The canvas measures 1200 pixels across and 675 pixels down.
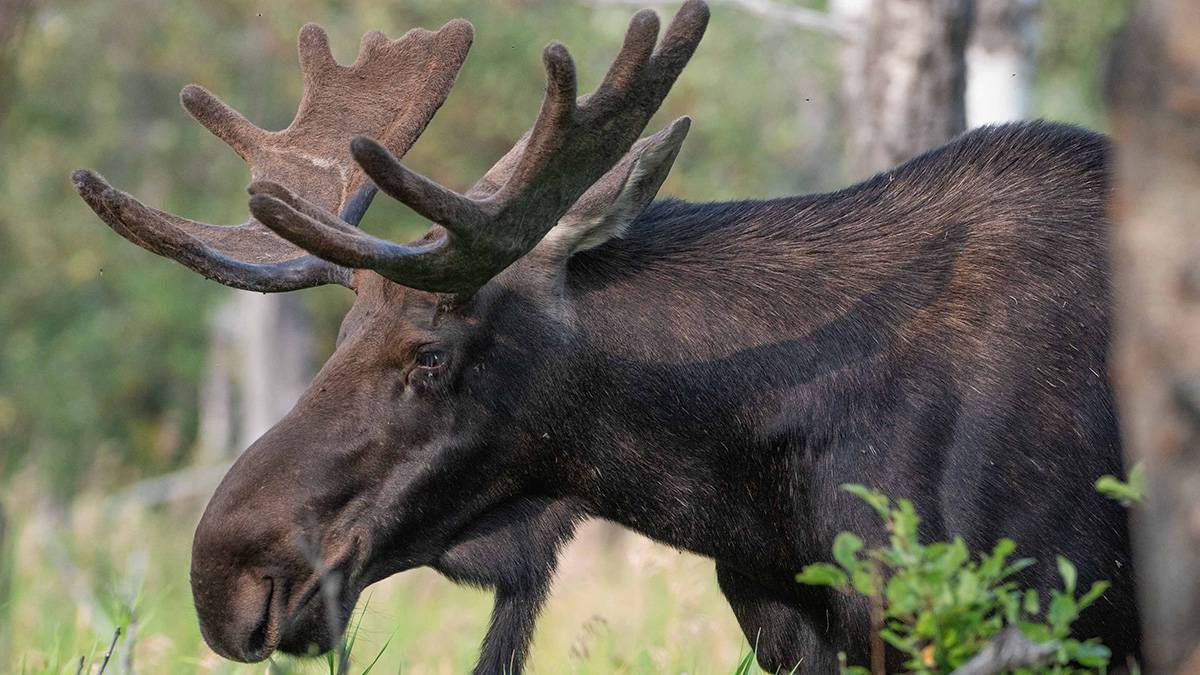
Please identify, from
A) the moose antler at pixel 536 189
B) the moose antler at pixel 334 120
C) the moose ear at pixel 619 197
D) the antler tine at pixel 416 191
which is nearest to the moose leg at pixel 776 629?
the moose ear at pixel 619 197

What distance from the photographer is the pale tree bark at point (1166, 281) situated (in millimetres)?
2031

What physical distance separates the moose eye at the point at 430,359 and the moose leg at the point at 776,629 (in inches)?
38.2

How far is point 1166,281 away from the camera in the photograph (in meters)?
2.09

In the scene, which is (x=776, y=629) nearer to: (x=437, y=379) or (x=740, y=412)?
(x=740, y=412)

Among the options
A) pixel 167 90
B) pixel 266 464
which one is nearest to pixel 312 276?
pixel 266 464

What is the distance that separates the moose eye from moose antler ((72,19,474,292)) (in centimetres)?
52

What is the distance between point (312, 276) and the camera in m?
4.16

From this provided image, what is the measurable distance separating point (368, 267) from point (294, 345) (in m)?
16.3

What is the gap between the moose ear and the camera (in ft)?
12.5

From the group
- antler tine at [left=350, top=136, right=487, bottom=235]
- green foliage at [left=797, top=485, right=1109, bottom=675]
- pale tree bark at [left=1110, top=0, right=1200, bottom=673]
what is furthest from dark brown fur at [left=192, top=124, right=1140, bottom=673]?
pale tree bark at [left=1110, top=0, right=1200, bottom=673]

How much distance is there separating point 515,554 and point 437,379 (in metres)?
0.54

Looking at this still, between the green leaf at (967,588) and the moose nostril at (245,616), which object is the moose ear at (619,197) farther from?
the green leaf at (967,588)

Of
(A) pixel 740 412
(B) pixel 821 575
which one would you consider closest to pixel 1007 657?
(B) pixel 821 575

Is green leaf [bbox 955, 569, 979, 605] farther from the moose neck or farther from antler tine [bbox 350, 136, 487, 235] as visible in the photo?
antler tine [bbox 350, 136, 487, 235]
